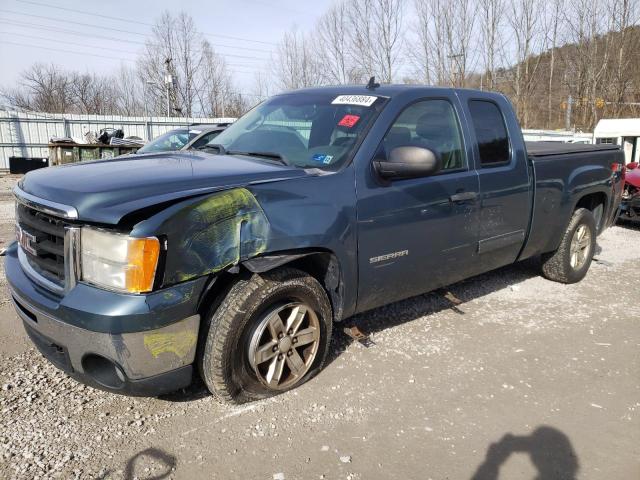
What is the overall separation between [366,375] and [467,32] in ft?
91.0

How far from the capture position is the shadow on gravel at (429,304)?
411 cm

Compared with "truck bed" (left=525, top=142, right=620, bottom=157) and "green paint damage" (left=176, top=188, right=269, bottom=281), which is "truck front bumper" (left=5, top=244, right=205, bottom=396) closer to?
"green paint damage" (left=176, top=188, right=269, bottom=281)

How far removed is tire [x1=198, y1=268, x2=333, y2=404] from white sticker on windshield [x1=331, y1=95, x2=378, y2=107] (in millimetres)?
1354

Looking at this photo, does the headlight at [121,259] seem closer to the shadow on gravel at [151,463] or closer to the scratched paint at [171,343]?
the scratched paint at [171,343]

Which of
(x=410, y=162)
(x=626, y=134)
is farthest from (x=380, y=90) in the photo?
(x=626, y=134)

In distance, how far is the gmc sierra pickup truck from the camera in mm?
2412

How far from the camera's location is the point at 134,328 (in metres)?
2.36

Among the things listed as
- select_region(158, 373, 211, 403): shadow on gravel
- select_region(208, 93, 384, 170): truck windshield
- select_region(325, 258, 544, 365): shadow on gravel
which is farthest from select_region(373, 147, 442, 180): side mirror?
select_region(158, 373, 211, 403): shadow on gravel

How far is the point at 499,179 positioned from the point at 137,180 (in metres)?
2.88

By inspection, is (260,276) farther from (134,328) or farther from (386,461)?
(386,461)

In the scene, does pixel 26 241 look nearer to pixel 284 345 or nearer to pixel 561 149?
pixel 284 345

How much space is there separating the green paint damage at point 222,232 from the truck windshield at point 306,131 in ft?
2.22

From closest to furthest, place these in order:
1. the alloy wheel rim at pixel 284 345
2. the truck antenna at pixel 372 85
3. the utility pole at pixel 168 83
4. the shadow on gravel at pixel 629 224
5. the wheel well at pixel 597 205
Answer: the alloy wheel rim at pixel 284 345 < the truck antenna at pixel 372 85 < the wheel well at pixel 597 205 < the shadow on gravel at pixel 629 224 < the utility pole at pixel 168 83

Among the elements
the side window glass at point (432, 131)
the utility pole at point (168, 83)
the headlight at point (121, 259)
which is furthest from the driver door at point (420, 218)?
the utility pole at point (168, 83)
